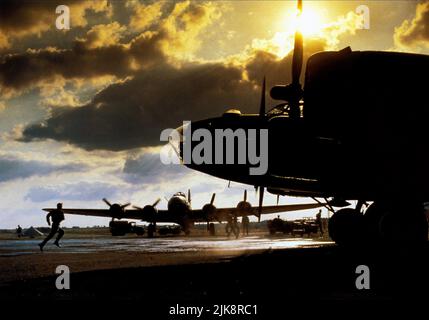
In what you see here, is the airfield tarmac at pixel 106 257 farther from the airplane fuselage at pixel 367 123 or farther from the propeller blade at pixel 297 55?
the propeller blade at pixel 297 55

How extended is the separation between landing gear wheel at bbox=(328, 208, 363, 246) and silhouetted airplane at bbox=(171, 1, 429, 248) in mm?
2416

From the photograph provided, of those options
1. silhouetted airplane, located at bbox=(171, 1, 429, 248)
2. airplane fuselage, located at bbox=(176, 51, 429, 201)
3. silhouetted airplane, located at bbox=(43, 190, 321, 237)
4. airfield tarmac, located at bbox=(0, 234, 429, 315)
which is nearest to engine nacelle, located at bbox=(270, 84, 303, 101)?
silhouetted airplane, located at bbox=(171, 1, 429, 248)

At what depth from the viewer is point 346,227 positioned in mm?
16609

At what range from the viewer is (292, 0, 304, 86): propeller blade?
→ 14669 mm

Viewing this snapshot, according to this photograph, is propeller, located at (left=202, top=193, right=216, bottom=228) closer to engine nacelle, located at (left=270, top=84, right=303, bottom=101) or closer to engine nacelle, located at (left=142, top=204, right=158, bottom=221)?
engine nacelle, located at (left=142, top=204, right=158, bottom=221)

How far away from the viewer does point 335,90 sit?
1300 centimetres

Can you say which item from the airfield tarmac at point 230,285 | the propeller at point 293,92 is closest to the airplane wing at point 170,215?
the propeller at point 293,92

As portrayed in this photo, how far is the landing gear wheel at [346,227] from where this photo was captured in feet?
Answer: 53.5

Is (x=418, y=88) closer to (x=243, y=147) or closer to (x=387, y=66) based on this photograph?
(x=387, y=66)

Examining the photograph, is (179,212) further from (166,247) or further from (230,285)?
(230,285)

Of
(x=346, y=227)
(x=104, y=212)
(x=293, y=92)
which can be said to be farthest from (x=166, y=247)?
(x=104, y=212)

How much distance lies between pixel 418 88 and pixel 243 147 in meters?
5.60

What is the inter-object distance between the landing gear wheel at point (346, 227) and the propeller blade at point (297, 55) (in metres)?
5.67
